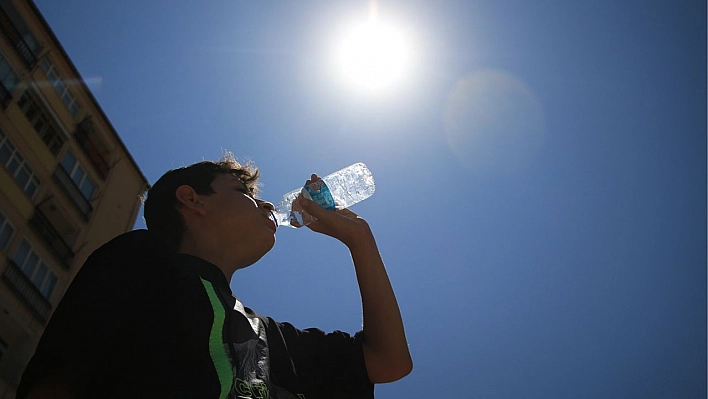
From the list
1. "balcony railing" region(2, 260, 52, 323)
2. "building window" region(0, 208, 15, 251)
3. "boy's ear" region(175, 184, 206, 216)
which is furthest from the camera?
"building window" region(0, 208, 15, 251)

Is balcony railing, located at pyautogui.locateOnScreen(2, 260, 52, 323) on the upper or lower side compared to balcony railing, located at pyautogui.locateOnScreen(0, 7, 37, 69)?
lower

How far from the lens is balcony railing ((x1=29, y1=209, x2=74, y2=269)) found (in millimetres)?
15586

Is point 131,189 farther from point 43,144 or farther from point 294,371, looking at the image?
point 294,371

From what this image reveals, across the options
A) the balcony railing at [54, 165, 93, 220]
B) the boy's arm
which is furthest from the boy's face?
the balcony railing at [54, 165, 93, 220]

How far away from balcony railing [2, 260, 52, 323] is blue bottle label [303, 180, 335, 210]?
13.7 metres

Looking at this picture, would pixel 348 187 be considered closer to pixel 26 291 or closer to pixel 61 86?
pixel 26 291

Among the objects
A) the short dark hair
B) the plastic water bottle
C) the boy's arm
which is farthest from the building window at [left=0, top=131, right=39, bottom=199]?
the boy's arm

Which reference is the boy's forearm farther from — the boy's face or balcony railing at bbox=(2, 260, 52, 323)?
balcony railing at bbox=(2, 260, 52, 323)

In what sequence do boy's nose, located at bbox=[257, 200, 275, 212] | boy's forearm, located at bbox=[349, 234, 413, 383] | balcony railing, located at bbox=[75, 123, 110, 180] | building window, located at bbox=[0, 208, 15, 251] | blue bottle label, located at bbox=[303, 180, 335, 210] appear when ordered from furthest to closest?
balcony railing, located at bbox=[75, 123, 110, 180], building window, located at bbox=[0, 208, 15, 251], blue bottle label, located at bbox=[303, 180, 335, 210], boy's nose, located at bbox=[257, 200, 275, 212], boy's forearm, located at bbox=[349, 234, 413, 383]

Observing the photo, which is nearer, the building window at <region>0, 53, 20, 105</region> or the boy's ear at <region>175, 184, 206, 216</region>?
the boy's ear at <region>175, 184, 206, 216</region>

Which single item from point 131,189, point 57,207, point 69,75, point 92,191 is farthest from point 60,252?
point 69,75

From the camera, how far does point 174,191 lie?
3205 millimetres

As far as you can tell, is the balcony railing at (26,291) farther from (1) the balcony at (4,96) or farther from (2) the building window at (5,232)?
(1) the balcony at (4,96)

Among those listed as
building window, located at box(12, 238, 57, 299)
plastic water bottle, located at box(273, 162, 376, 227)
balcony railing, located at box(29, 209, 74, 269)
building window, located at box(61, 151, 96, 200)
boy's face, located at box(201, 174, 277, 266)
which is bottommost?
boy's face, located at box(201, 174, 277, 266)
